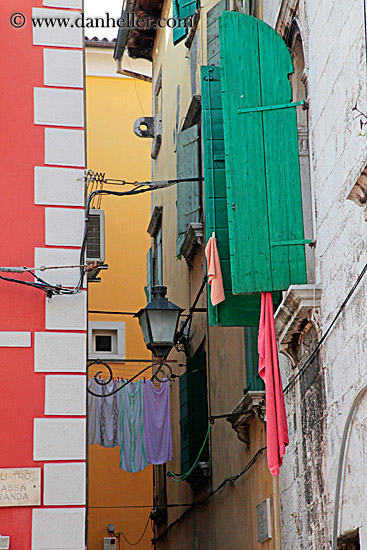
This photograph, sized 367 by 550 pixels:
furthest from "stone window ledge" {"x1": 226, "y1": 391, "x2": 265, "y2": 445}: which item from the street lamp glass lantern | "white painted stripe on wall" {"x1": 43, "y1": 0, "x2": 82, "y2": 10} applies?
"white painted stripe on wall" {"x1": 43, "y1": 0, "x2": 82, "y2": 10}

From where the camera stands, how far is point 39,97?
9.77 metres

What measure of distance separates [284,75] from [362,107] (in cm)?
239

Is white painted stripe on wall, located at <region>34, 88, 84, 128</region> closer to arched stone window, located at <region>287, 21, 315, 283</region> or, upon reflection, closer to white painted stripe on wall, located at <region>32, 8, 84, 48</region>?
white painted stripe on wall, located at <region>32, 8, 84, 48</region>

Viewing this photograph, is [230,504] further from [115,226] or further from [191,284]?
[115,226]

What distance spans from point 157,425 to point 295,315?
188 inches

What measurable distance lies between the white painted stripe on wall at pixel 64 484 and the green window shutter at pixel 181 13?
375 inches

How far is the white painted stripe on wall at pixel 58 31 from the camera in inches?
392

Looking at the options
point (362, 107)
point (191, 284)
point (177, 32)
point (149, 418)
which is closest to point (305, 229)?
point (362, 107)

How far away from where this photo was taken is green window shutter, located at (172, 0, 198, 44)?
53.1 ft

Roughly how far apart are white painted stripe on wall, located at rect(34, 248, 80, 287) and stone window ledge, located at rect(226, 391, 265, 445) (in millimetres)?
2527

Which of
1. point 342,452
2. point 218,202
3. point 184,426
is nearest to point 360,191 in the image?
point 342,452

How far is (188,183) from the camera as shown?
15070 millimetres

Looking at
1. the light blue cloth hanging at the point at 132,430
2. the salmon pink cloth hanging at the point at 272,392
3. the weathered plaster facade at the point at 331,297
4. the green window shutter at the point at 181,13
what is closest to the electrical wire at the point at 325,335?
the weathered plaster facade at the point at 331,297

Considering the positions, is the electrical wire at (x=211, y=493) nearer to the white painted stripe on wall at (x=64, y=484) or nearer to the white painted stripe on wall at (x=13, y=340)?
the white painted stripe on wall at (x=64, y=484)
